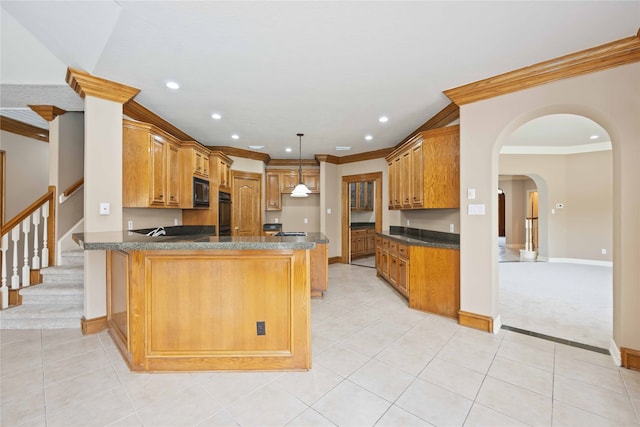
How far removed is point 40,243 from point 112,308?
247 centimetres

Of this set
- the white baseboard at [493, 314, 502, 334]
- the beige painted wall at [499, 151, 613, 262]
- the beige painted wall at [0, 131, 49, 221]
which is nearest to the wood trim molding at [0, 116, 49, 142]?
the beige painted wall at [0, 131, 49, 221]

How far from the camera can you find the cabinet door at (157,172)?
334 centimetres

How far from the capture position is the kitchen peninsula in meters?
2.06

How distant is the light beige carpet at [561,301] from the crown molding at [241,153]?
5142 mm

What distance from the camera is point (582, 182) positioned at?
6230 mm

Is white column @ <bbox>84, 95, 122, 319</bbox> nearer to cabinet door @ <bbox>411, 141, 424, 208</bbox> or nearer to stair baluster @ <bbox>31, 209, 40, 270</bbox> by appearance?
stair baluster @ <bbox>31, 209, 40, 270</bbox>

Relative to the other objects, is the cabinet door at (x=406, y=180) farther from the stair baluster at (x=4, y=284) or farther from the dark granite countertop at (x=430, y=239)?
the stair baluster at (x=4, y=284)

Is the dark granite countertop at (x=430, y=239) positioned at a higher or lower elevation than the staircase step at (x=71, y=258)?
higher

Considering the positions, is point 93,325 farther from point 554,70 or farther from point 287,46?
point 554,70

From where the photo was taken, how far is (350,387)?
1.90 m

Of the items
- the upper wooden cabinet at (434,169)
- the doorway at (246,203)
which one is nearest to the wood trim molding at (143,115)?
the doorway at (246,203)

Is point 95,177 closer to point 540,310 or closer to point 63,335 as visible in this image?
point 63,335

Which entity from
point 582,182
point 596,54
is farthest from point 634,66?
point 582,182

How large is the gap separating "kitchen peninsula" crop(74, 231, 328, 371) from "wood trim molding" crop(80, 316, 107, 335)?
1066 millimetres
